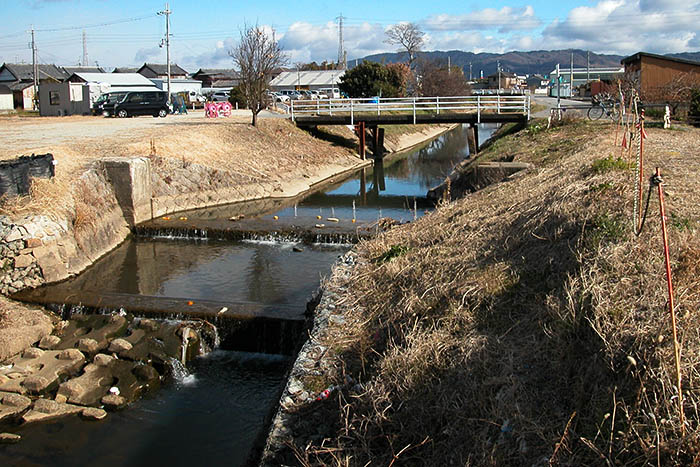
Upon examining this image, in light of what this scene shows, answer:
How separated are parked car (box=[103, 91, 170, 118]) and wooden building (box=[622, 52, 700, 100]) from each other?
26262mm

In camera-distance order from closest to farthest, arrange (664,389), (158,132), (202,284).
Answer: (664,389)
(202,284)
(158,132)

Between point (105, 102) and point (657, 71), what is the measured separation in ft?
101

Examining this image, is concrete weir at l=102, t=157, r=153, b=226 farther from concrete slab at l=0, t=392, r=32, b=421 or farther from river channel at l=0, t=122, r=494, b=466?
concrete slab at l=0, t=392, r=32, b=421

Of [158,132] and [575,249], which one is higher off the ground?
[158,132]

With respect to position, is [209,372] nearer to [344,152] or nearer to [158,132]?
[158,132]

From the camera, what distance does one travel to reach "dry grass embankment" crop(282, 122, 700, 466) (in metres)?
4.04

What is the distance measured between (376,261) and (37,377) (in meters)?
5.35

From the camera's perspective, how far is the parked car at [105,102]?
38094 mm

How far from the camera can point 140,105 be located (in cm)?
3847

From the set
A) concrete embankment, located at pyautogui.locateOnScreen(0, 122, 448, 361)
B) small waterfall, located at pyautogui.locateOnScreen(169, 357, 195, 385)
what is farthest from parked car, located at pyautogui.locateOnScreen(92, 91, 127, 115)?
small waterfall, located at pyautogui.locateOnScreen(169, 357, 195, 385)

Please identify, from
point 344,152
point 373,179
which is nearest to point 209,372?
point 373,179

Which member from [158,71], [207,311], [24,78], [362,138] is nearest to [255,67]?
[362,138]

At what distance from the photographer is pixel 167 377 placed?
10023 mm

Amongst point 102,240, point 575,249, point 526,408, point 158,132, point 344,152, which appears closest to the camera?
point 526,408
